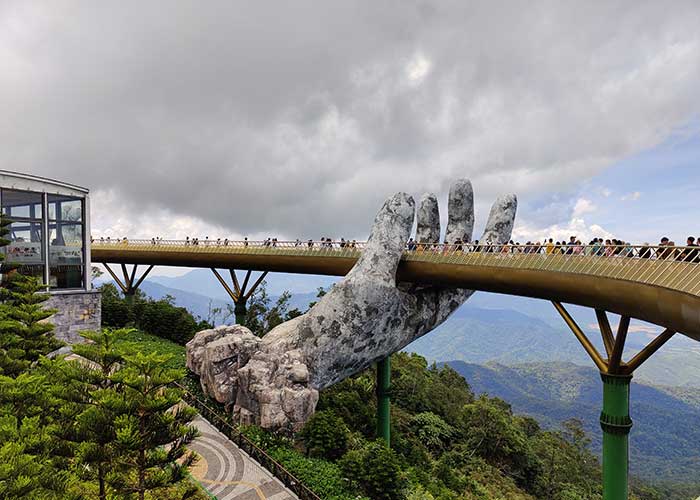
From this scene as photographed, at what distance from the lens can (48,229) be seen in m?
30.4

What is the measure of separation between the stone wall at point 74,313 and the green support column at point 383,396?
73.4ft

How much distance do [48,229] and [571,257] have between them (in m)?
34.4

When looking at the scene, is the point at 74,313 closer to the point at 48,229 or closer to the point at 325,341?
the point at 48,229

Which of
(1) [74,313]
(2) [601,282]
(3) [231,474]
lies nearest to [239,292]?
(1) [74,313]

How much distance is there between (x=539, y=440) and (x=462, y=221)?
1591 inches

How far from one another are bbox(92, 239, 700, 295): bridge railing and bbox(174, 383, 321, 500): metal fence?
1184cm

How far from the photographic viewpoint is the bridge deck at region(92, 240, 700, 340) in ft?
39.5

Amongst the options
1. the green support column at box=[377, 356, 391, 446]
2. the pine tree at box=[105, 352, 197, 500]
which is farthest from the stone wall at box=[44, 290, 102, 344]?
the pine tree at box=[105, 352, 197, 500]

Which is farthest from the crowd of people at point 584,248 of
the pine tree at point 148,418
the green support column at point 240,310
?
the pine tree at point 148,418

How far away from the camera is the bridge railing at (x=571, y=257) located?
1232 cm

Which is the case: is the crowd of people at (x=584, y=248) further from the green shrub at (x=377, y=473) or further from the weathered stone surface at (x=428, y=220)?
the green shrub at (x=377, y=473)

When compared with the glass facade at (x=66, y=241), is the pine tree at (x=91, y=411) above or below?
below

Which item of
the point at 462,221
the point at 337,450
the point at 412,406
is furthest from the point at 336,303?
the point at 412,406

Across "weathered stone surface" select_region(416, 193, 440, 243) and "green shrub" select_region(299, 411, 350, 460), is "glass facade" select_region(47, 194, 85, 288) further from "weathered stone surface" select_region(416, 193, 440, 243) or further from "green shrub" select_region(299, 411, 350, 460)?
"weathered stone surface" select_region(416, 193, 440, 243)
